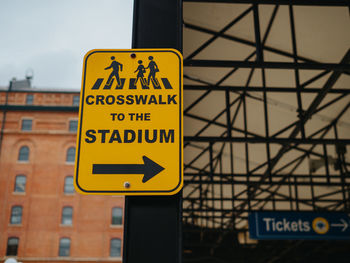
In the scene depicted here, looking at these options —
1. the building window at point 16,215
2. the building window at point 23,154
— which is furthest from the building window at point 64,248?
the building window at point 23,154

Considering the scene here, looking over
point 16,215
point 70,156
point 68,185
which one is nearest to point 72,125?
point 70,156

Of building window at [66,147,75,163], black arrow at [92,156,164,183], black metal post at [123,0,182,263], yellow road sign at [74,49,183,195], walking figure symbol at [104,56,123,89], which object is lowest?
black metal post at [123,0,182,263]

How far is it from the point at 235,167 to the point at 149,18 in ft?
43.8

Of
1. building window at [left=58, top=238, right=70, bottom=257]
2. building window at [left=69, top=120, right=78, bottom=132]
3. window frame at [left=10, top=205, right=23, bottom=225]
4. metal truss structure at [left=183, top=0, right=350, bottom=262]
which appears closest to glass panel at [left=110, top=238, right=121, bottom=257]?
building window at [left=58, top=238, right=70, bottom=257]

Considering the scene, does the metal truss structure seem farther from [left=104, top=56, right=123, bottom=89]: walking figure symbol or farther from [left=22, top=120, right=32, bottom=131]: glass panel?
[left=22, top=120, right=32, bottom=131]: glass panel

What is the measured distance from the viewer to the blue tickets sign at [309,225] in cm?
951

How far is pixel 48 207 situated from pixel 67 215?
1983 millimetres

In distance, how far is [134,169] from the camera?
223cm

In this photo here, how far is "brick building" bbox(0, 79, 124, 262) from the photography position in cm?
4012

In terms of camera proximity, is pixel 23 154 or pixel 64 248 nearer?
pixel 64 248

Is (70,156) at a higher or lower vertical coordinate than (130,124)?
higher

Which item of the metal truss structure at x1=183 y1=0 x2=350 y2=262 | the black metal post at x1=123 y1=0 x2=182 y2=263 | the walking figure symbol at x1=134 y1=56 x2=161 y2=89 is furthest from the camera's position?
the metal truss structure at x1=183 y1=0 x2=350 y2=262

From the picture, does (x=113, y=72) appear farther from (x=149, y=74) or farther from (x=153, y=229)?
(x=153, y=229)

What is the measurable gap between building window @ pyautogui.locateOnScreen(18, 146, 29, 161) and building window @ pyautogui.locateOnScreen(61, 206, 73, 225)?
6708 millimetres
